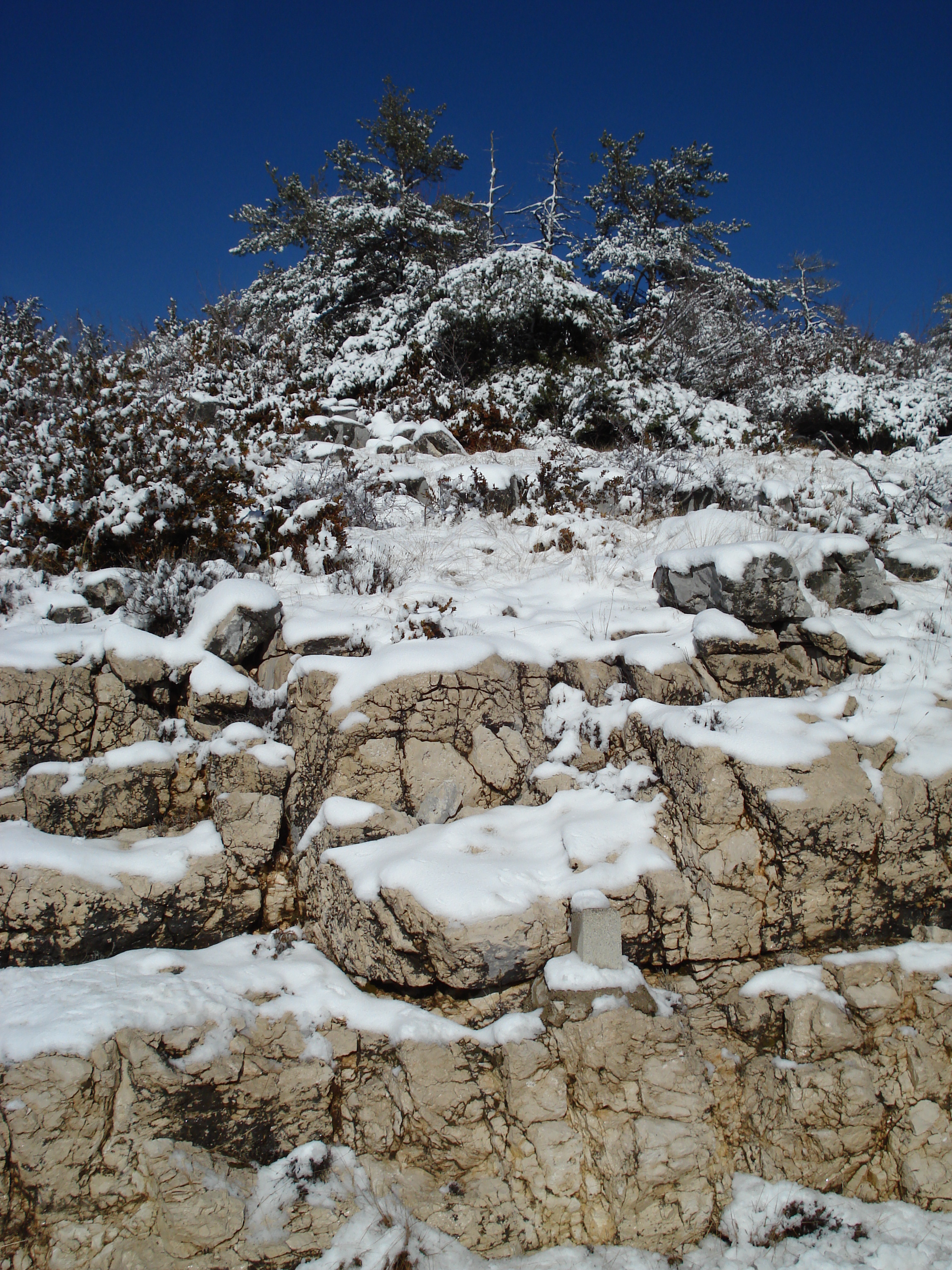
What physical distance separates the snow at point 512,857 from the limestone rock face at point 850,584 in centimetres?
306

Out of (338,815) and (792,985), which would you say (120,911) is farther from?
(792,985)

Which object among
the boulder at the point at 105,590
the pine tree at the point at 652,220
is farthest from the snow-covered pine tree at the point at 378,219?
the boulder at the point at 105,590

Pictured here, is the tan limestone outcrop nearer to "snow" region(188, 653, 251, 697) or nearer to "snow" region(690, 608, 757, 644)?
"snow" region(188, 653, 251, 697)

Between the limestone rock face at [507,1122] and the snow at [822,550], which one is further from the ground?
the snow at [822,550]

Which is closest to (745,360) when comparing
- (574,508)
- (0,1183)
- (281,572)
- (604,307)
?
(604,307)

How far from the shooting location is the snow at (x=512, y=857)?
4180 millimetres

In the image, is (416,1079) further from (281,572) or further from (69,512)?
(69,512)

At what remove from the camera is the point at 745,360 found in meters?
13.9

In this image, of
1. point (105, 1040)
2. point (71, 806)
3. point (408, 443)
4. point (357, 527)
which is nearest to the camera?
point (105, 1040)

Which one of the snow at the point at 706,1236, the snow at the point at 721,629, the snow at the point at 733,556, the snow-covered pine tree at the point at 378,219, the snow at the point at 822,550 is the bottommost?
the snow at the point at 706,1236

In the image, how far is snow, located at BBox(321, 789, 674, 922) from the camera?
4.18 meters

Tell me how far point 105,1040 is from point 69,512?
508cm

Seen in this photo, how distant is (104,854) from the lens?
4477 mm

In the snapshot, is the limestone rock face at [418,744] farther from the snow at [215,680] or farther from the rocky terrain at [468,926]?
the snow at [215,680]
